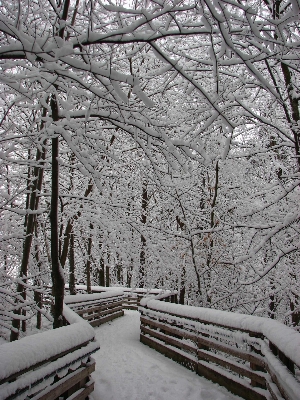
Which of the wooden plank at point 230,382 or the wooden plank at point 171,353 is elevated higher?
the wooden plank at point 230,382

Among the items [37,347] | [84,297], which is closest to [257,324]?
[37,347]

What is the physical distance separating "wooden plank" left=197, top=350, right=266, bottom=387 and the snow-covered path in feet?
1.10

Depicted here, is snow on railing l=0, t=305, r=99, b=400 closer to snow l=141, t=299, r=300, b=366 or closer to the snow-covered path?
the snow-covered path

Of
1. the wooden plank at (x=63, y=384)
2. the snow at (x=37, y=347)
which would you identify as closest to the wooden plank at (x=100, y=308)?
the wooden plank at (x=63, y=384)

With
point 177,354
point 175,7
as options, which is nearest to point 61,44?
point 175,7

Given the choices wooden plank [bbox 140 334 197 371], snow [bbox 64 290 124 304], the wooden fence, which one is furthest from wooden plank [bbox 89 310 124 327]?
the wooden fence

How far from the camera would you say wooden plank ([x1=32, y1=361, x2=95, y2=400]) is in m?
2.62

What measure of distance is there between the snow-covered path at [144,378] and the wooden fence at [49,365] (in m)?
0.86

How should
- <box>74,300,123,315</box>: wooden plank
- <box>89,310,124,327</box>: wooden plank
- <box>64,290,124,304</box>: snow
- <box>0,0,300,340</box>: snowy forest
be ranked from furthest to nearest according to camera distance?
<box>89,310,124,327</box>: wooden plank
<box>74,300,123,315</box>: wooden plank
<box>64,290,124,304</box>: snow
<box>0,0,300,340</box>: snowy forest

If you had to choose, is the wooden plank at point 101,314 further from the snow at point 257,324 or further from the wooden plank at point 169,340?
the snow at point 257,324

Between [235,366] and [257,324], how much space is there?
0.79 meters

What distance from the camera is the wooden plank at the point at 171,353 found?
5.26m

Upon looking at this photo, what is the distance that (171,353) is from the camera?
Answer: 6.02m

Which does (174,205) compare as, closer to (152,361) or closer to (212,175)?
(212,175)
